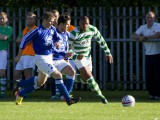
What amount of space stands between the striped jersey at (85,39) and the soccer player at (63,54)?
200 millimetres

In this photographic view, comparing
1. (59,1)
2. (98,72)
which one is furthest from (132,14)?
(59,1)

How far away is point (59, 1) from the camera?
2425 cm

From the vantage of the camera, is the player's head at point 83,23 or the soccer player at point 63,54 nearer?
the soccer player at point 63,54

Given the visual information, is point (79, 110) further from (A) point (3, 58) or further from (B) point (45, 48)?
(A) point (3, 58)

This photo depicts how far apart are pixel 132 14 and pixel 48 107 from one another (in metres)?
6.19

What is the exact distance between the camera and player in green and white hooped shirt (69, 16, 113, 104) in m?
17.5

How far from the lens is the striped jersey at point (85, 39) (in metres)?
17.6

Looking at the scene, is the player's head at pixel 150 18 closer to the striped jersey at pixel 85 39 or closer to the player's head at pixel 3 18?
the striped jersey at pixel 85 39

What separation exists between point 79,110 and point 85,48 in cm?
264

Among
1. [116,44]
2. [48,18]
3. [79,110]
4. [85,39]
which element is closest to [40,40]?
[48,18]

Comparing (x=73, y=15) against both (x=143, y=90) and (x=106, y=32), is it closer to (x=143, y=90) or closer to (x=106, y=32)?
(x=106, y=32)

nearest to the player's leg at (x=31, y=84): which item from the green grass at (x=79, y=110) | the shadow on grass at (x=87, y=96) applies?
the green grass at (x=79, y=110)

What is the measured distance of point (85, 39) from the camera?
1764 centimetres

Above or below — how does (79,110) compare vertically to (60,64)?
below
